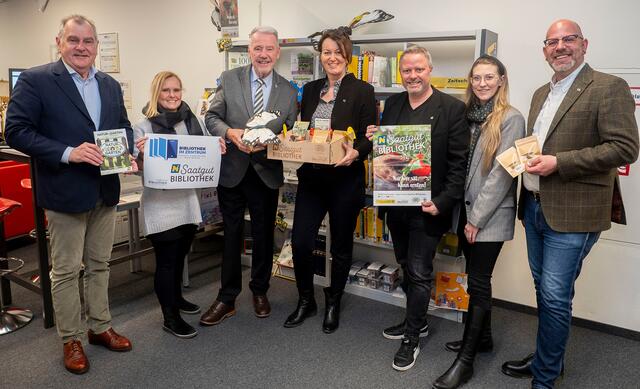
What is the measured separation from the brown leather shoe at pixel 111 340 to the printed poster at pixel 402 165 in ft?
5.28

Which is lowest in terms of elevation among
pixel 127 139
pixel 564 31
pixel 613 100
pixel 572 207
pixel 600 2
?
pixel 572 207

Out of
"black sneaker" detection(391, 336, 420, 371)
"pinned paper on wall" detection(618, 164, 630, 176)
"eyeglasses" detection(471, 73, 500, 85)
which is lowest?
"black sneaker" detection(391, 336, 420, 371)

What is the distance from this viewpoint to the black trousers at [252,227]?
9.57ft

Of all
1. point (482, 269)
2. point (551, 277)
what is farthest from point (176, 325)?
point (551, 277)

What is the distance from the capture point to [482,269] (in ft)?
7.66

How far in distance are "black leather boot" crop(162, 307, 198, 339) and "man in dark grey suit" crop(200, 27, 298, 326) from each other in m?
0.15

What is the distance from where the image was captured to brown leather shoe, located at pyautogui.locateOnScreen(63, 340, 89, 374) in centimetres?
249

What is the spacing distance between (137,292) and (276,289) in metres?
1.01

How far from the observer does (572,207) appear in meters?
2.06

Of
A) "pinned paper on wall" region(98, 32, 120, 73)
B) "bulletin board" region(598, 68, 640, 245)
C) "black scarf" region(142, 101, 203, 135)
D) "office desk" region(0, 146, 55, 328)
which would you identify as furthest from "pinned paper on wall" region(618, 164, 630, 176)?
"pinned paper on wall" region(98, 32, 120, 73)

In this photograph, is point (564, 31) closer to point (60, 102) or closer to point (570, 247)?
point (570, 247)

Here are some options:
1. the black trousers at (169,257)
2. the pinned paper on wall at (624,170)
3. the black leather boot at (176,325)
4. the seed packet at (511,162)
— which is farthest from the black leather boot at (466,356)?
the black trousers at (169,257)

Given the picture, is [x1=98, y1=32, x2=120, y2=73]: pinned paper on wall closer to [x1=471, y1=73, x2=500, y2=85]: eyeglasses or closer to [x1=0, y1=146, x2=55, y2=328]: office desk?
[x1=0, y1=146, x2=55, y2=328]: office desk

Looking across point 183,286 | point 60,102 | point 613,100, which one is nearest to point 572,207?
point 613,100
